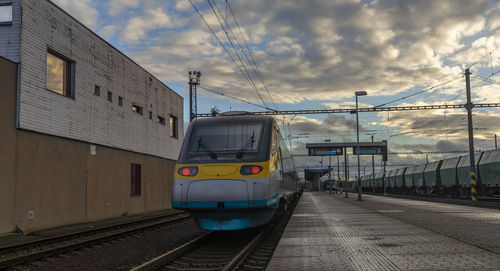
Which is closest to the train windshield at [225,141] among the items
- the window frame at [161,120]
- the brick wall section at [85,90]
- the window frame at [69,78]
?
the brick wall section at [85,90]

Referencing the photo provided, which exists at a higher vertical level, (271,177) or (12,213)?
(271,177)

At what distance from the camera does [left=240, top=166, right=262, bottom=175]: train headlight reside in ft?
29.1

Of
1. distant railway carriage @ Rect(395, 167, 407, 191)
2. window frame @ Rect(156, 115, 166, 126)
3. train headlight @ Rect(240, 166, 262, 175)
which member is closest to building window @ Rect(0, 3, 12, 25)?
train headlight @ Rect(240, 166, 262, 175)

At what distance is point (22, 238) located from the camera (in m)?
11.6

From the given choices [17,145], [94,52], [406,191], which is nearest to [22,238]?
[17,145]

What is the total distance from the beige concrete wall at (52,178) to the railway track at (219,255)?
6.60 m

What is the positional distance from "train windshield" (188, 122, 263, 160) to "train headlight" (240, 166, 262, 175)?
0.41 m

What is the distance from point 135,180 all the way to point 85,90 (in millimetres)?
6610

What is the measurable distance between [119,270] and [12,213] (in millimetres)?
7688

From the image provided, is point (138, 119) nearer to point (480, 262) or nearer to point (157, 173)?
point (157, 173)

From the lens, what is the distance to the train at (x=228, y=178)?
28.3 ft

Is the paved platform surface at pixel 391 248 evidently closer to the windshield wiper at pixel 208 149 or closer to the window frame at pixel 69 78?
the windshield wiper at pixel 208 149

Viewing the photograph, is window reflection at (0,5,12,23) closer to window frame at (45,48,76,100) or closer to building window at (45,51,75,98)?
building window at (45,51,75,98)

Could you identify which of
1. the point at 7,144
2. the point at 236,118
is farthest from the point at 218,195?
the point at 7,144
